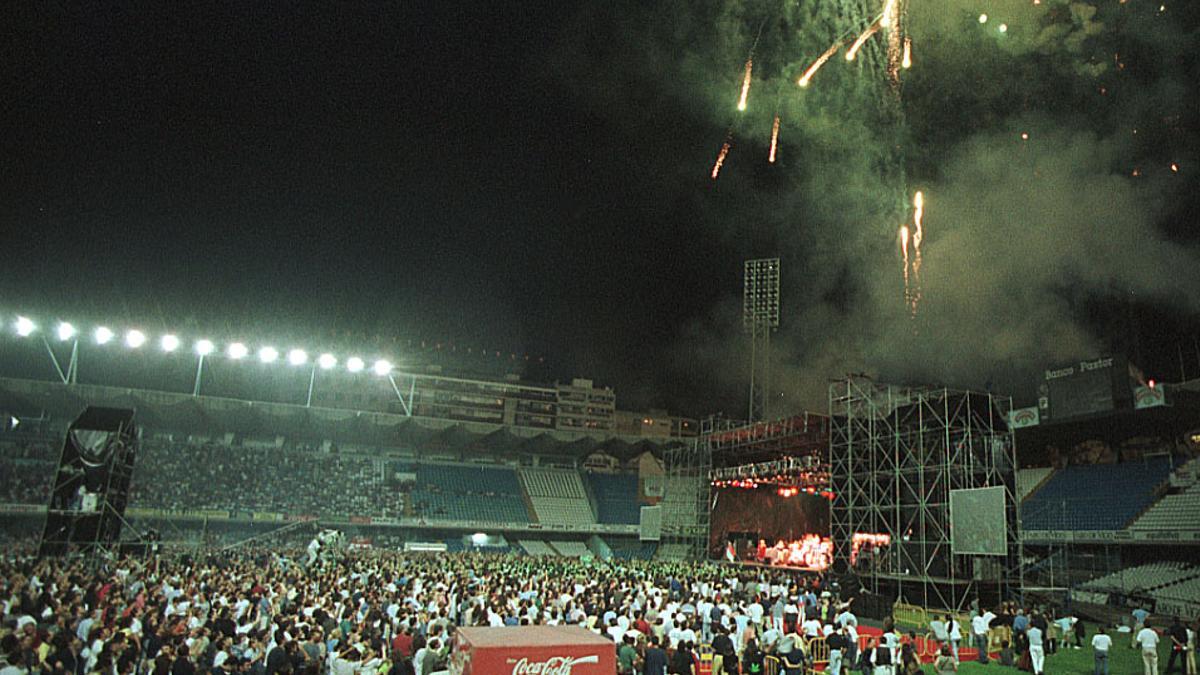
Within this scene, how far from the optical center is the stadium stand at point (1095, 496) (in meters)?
32.5

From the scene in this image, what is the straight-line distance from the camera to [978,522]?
24672mm

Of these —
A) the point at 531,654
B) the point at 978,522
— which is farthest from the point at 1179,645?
the point at 531,654

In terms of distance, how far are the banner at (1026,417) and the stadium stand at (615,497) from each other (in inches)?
1027

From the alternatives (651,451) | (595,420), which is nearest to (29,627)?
(651,451)

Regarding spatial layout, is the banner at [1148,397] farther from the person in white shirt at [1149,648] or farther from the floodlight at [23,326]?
the floodlight at [23,326]

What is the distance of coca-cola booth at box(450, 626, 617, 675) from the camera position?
798cm

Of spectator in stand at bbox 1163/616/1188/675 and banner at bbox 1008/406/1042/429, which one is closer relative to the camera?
spectator in stand at bbox 1163/616/1188/675

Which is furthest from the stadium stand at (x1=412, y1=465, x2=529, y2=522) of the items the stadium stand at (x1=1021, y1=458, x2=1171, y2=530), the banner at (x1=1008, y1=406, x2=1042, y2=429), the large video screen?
the large video screen

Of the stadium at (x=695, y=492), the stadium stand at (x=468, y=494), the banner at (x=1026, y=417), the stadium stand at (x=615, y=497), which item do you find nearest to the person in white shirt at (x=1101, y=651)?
the stadium at (x=695, y=492)

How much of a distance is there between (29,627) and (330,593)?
712cm

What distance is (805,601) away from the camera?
64.8 feet

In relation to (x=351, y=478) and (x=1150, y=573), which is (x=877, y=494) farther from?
(x=351, y=478)

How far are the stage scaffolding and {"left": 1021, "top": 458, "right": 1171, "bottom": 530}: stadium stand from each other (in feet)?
27.9

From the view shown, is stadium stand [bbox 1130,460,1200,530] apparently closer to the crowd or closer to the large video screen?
the large video screen
